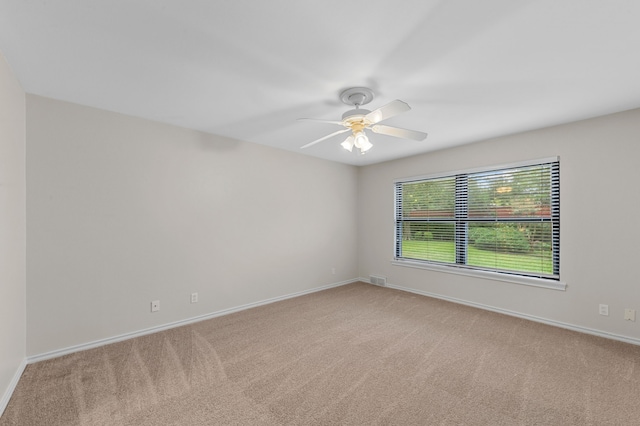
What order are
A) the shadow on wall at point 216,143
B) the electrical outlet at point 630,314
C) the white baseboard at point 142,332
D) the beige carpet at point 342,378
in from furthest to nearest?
the shadow on wall at point 216,143 → the electrical outlet at point 630,314 → the white baseboard at point 142,332 → the beige carpet at point 342,378

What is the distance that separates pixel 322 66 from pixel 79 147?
244 centimetres

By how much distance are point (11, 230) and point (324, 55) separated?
258cm

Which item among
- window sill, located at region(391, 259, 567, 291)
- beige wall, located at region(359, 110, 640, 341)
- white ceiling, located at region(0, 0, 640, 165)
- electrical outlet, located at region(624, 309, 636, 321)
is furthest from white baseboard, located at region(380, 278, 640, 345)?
white ceiling, located at region(0, 0, 640, 165)

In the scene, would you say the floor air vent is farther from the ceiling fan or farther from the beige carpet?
the ceiling fan

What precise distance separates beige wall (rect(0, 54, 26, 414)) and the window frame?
4574 millimetres

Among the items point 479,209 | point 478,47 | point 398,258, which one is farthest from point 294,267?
point 478,47

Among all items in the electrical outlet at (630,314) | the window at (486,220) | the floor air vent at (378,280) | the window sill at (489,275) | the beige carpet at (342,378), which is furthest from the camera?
the floor air vent at (378,280)

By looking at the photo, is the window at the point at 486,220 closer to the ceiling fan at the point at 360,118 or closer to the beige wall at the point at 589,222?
the beige wall at the point at 589,222

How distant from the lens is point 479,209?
394cm

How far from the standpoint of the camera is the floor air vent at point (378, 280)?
16.4 ft

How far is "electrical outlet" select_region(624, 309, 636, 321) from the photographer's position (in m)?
2.74

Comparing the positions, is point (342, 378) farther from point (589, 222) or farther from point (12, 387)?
point (589, 222)

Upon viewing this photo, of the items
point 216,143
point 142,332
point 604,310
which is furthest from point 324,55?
point 604,310

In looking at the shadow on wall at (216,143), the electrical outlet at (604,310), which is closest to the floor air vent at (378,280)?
the electrical outlet at (604,310)
